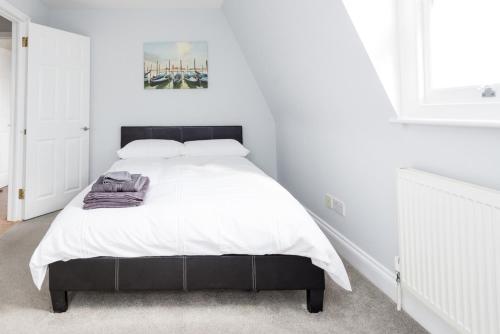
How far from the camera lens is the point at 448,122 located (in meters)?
1.22

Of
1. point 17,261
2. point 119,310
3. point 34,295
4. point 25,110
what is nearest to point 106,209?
point 119,310

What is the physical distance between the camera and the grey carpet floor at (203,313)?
57.9 inches

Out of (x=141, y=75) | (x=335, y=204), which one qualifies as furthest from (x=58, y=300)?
(x=141, y=75)

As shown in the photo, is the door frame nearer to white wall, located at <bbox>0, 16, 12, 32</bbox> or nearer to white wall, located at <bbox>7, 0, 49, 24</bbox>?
white wall, located at <bbox>7, 0, 49, 24</bbox>

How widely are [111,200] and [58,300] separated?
21.2 inches

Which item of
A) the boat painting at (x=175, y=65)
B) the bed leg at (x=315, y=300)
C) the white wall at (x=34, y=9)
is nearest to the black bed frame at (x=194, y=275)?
the bed leg at (x=315, y=300)

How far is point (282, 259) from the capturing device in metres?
1.59

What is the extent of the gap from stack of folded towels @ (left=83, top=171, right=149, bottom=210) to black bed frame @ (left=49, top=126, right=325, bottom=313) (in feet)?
0.92

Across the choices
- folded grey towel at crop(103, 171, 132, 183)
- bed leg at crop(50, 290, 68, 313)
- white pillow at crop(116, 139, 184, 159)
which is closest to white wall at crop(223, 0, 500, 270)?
white pillow at crop(116, 139, 184, 159)

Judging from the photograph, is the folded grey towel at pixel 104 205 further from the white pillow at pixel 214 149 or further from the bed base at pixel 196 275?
the white pillow at pixel 214 149

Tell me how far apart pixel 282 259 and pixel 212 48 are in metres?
3.00

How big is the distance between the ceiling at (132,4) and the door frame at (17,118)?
575 millimetres

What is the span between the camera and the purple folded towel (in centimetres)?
167

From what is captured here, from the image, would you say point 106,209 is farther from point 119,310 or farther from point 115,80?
point 115,80
